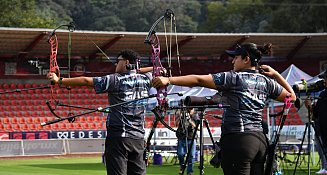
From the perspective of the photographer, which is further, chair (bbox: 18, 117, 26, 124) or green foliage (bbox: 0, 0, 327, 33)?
green foliage (bbox: 0, 0, 327, 33)

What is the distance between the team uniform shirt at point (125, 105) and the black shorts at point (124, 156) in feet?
0.27

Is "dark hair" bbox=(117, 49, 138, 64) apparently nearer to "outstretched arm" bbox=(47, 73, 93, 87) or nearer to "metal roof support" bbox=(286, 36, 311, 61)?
"outstretched arm" bbox=(47, 73, 93, 87)

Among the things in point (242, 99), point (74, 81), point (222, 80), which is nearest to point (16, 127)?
point (74, 81)

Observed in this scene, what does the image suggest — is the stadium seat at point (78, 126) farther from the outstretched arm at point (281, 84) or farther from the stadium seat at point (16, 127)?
the outstretched arm at point (281, 84)

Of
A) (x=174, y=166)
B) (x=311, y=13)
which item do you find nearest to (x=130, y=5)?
(x=311, y=13)

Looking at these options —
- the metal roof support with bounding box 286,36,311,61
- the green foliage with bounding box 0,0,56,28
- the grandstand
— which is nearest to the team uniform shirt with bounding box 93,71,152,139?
the grandstand

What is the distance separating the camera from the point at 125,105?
9.23 metres

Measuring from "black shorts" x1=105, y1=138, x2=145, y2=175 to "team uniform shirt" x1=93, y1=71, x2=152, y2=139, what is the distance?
0.27 ft

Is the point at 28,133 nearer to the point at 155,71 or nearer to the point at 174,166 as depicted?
the point at 174,166

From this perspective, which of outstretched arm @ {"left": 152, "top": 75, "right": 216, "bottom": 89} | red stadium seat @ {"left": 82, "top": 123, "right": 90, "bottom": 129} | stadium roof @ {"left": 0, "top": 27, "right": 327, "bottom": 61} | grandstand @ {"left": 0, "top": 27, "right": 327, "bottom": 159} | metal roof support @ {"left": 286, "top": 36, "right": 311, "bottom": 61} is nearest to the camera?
outstretched arm @ {"left": 152, "top": 75, "right": 216, "bottom": 89}

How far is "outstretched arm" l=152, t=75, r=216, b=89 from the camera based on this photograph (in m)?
7.25

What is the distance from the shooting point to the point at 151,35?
1063 cm

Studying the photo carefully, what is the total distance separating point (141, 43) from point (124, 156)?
2577 centimetres

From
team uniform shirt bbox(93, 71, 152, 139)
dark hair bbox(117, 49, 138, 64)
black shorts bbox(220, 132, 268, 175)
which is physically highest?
dark hair bbox(117, 49, 138, 64)
